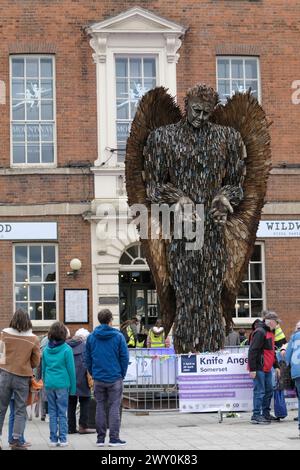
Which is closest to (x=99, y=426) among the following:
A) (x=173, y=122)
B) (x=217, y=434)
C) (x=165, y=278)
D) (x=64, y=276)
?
(x=217, y=434)

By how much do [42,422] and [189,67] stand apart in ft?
37.9

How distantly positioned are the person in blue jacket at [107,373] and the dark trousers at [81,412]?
2064 mm

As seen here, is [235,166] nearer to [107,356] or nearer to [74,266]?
[107,356]

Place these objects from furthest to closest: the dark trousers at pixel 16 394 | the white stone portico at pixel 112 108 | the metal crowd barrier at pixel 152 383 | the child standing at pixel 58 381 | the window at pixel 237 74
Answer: the window at pixel 237 74, the white stone portico at pixel 112 108, the metal crowd barrier at pixel 152 383, the child standing at pixel 58 381, the dark trousers at pixel 16 394

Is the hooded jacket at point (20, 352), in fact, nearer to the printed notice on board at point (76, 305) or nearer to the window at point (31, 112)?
the printed notice on board at point (76, 305)

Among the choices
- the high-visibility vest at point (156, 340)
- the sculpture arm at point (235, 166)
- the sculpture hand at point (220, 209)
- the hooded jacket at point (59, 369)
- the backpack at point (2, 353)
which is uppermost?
the sculpture arm at point (235, 166)

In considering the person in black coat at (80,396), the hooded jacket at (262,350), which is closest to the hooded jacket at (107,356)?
the person in black coat at (80,396)

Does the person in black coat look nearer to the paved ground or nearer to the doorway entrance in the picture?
the paved ground

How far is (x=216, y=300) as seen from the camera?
14.2 metres

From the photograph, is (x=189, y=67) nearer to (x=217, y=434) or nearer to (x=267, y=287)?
(x=267, y=287)

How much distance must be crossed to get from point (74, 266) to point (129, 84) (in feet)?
15.2

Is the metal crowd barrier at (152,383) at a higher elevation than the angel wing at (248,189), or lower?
lower

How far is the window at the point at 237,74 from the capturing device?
80.3ft

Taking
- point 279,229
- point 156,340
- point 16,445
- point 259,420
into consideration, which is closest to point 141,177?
point 259,420
